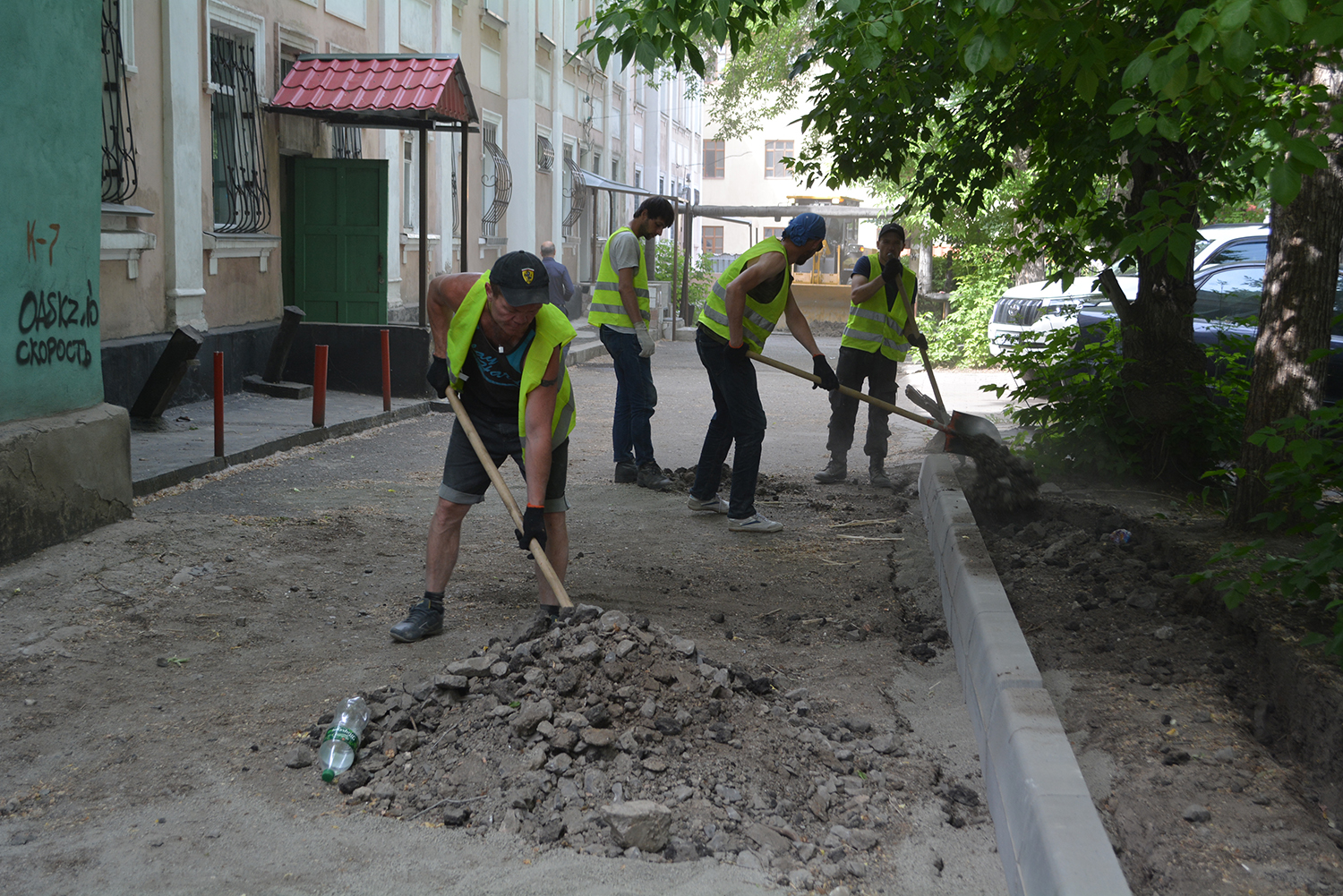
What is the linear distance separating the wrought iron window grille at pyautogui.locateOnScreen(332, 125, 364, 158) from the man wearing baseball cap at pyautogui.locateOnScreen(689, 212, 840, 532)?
8.23m

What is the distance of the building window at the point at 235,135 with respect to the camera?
35.5 feet

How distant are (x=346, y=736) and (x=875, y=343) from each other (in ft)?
16.9

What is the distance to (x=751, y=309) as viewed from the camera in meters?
6.29

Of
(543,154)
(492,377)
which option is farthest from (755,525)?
(543,154)

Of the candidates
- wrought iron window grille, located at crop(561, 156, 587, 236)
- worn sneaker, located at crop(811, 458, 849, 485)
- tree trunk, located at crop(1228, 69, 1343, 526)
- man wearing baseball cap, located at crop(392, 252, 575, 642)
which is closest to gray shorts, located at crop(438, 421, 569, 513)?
man wearing baseball cap, located at crop(392, 252, 575, 642)

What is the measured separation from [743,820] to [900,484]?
491 centimetres

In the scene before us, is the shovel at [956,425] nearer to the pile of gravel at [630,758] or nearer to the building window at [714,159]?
the pile of gravel at [630,758]

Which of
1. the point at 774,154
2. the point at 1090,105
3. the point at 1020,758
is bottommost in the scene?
the point at 1020,758

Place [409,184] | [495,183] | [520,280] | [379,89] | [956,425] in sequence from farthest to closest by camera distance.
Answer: [495,183] → [409,184] → [379,89] → [956,425] → [520,280]

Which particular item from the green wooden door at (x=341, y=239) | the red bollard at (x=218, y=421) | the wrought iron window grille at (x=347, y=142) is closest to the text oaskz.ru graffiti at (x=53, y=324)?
the red bollard at (x=218, y=421)

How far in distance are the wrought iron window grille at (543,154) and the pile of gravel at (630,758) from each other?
18.4m

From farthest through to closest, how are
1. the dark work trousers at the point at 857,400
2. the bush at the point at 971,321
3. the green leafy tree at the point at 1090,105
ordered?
the bush at the point at 971,321
the dark work trousers at the point at 857,400
the green leafy tree at the point at 1090,105

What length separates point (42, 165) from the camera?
524 cm

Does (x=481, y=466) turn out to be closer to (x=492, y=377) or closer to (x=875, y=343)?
(x=492, y=377)
